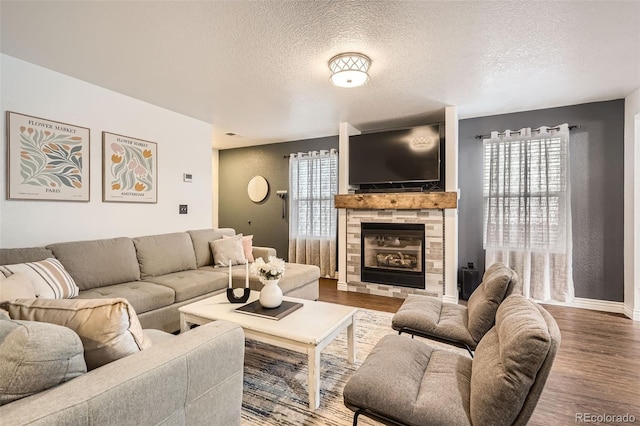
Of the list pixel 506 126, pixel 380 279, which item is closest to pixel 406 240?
pixel 380 279

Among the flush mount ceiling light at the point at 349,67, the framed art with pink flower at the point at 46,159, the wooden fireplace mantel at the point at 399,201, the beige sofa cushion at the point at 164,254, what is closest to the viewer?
the flush mount ceiling light at the point at 349,67

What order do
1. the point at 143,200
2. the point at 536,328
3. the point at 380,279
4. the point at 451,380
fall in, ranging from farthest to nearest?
the point at 380,279 < the point at 143,200 < the point at 451,380 < the point at 536,328

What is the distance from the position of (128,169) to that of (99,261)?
1.15 meters

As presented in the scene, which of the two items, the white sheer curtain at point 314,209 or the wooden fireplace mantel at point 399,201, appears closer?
the wooden fireplace mantel at point 399,201

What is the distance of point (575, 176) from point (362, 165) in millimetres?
2591

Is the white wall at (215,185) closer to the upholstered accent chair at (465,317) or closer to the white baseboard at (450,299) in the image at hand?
the white baseboard at (450,299)

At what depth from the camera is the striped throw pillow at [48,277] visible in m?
2.07

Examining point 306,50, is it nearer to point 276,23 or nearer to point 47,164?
point 276,23

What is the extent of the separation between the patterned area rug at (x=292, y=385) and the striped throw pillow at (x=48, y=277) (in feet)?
4.67

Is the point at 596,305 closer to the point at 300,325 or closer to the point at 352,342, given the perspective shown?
the point at 352,342

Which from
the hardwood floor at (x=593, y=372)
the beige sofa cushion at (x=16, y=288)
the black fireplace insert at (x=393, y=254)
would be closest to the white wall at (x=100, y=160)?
the beige sofa cushion at (x=16, y=288)

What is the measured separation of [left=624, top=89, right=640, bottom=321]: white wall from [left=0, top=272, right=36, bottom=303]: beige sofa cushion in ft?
17.6

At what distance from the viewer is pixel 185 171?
4129 mm

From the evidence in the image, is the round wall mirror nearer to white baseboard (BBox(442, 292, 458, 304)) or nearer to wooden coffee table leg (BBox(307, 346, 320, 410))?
white baseboard (BBox(442, 292, 458, 304))
